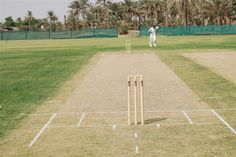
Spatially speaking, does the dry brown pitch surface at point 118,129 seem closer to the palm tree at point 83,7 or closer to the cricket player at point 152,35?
the cricket player at point 152,35

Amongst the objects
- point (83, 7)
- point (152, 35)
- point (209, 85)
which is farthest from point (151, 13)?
point (209, 85)

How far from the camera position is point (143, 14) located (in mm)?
138125

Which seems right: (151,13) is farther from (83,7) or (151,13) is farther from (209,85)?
(209,85)

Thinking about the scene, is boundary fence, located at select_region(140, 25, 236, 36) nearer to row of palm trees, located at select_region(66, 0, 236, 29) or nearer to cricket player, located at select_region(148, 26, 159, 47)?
row of palm trees, located at select_region(66, 0, 236, 29)

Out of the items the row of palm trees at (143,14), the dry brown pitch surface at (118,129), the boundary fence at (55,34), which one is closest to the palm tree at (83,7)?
the row of palm trees at (143,14)

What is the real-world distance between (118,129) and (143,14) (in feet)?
420

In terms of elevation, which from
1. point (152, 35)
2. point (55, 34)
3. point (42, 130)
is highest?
point (55, 34)

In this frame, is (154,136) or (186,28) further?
(186,28)

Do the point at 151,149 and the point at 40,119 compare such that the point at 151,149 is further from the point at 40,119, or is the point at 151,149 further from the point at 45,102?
the point at 45,102

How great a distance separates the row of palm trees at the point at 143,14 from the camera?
108188 mm

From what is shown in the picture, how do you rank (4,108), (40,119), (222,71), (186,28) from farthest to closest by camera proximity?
(186,28) < (222,71) < (4,108) < (40,119)

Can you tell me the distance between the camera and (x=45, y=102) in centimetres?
1644

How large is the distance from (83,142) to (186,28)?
83439 mm

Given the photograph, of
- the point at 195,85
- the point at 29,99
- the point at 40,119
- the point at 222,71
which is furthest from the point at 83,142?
the point at 222,71
